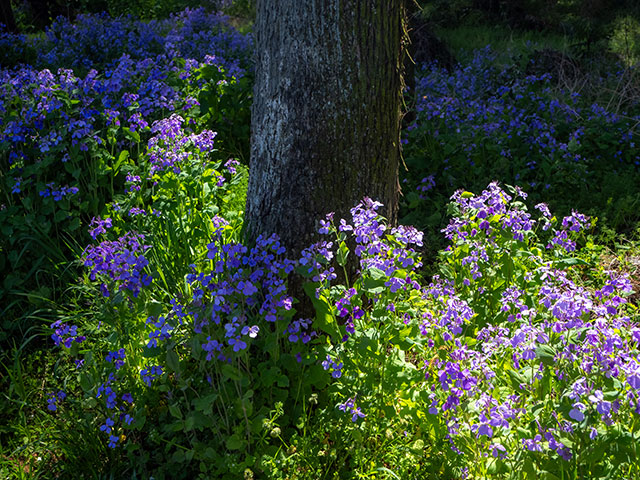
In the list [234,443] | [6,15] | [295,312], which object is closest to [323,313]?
[295,312]

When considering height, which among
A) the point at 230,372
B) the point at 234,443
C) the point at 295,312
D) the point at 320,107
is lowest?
the point at 234,443

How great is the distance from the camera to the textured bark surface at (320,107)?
267cm

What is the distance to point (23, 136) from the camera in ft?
12.5

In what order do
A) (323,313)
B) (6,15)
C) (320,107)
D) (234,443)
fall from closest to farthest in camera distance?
1. (234,443)
2. (323,313)
3. (320,107)
4. (6,15)

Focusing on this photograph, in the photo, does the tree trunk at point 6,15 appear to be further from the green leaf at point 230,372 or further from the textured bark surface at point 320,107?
the green leaf at point 230,372

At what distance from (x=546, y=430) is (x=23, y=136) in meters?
3.62

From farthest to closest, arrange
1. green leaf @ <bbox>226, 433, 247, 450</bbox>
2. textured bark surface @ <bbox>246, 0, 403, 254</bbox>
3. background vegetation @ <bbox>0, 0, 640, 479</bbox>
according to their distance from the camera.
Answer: textured bark surface @ <bbox>246, 0, 403, 254</bbox> < green leaf @ <bbox>226, 433, 247, 450</bbox> < background vegetation @ <bbox>0, 0, 640, 479</bbox>

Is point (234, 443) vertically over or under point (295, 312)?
under

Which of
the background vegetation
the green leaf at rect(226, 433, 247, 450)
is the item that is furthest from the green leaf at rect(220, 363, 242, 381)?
the green leaf at rect(226, 433, 247, 450)

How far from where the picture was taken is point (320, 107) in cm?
270

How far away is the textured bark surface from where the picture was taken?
2.67m

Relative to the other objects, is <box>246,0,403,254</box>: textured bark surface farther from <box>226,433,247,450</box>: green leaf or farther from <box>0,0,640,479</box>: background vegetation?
<box>226,433,247,450</box>: green leaf

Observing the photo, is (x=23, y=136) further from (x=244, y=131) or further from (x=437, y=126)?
(x=437, y=126)

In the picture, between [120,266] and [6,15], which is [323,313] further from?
[6,15]
